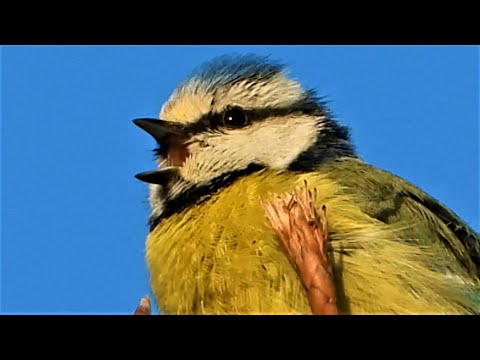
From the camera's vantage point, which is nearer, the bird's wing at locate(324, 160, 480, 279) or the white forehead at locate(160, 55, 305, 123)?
the bird's wing at locate(324, 160, 480, 279)

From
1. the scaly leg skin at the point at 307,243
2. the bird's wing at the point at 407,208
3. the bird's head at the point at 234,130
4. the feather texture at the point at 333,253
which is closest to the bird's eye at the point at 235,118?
the bird's head at the point at 234,130

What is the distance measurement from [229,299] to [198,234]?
36cm

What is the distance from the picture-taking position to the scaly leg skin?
2.57 metres

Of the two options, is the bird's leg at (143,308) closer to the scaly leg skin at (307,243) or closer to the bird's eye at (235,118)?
the scaly leg skin at (307,243)

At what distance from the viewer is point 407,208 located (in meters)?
3.68

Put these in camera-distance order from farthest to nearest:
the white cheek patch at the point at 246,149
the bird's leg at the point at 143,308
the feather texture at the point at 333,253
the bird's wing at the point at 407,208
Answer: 1. the white cheek patch at the point at 246,149
2. the bird's wing at the point at 407,208
3. the feather texture at the point at 333,253
4. the bird's leg at the point at 143,308

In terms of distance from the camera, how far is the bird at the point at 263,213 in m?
3.11

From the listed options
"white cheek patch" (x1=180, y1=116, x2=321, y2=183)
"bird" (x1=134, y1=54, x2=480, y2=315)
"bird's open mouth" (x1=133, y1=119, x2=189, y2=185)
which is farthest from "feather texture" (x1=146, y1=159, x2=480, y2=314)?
"bird's open mouth" (x1=133, y1=119, x2=189, y2=185)

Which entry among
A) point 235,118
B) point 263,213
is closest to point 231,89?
point 235,118

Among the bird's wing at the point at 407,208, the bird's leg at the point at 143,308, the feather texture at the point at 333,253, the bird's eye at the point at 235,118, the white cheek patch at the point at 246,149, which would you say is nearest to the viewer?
the bird's leg at the point at 143,308

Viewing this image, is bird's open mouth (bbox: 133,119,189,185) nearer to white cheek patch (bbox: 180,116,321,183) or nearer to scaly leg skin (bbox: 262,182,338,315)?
white cheek patch (bbox: 180,116,321,183)

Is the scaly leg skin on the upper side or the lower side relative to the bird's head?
lower

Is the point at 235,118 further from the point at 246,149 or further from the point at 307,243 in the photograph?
the point at 307,243
